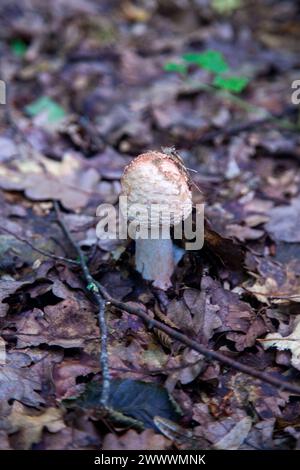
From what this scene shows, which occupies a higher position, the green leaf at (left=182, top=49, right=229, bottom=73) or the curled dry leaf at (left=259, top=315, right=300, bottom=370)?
the green leaf at (left=182, top=49, right=229, bottom=73)

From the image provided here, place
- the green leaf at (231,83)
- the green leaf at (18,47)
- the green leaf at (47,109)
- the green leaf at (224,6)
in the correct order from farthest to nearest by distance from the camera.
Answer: the green leaf at (224,6), the green leaf at (18,47), the green leaf at (231,83), the green leaf at (47,109)

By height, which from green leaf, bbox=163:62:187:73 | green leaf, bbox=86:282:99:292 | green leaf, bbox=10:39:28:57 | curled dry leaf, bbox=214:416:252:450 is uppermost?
green leaf, bbox=10:39:28:57

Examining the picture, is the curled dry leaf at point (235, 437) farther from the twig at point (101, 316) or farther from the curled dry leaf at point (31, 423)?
the curled dry leaf at point (31, 423)

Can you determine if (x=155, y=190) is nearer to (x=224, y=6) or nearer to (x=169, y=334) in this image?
(x=169, y=334)

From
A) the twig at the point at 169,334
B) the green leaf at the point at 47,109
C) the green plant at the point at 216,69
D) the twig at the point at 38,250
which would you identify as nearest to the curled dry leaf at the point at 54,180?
the twig at the point at 38,250

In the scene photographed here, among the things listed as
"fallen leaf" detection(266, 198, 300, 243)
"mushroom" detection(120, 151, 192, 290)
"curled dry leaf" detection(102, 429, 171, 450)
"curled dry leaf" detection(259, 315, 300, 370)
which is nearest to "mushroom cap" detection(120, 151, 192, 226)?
"mushroom" detection(120, 151, 192, 290)

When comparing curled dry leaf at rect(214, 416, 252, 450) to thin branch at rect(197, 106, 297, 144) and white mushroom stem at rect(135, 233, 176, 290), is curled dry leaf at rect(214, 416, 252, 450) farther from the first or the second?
thin branch at rect(197, 106, 297, 144)
